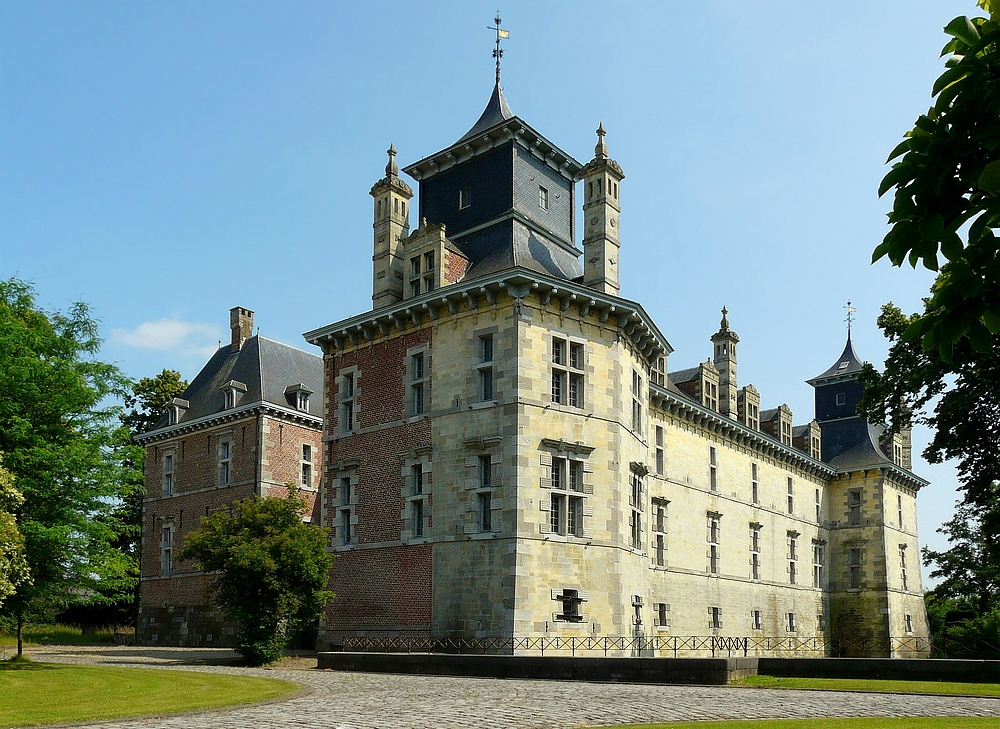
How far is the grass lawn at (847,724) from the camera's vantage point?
11.4 meters

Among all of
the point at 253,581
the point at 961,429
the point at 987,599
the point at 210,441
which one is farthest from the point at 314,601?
the point at 987,599

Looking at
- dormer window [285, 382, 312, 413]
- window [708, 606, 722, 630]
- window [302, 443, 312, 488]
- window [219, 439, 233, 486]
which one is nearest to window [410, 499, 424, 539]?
window [708, 606, 722, 630]

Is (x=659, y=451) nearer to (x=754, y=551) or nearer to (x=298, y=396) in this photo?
(x=754, y=551)

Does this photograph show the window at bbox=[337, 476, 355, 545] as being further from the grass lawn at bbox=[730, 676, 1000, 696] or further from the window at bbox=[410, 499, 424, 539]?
the grass lawn at bbox=[730, 676, 1000, 696]

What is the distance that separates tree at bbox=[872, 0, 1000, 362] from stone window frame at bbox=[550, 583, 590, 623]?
22757 mm

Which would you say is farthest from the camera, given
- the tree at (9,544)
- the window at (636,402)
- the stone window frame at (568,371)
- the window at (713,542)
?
the window at (713,542)

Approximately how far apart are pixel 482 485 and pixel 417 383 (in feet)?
14.3

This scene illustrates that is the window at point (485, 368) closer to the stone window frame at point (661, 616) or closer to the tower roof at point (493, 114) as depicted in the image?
the tower roof at point (493, 114)

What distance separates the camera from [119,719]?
42.6 feet

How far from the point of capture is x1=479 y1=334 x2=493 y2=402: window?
27781mm

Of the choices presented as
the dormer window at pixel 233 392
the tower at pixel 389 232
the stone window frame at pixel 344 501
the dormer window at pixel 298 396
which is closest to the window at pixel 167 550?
the dormer window at pixel 233 392

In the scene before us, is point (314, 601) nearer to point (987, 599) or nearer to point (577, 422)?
point (577, 422)

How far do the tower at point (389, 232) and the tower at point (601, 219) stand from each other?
6.34 meters

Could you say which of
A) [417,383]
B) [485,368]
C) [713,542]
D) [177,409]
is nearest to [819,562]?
[713,542]
